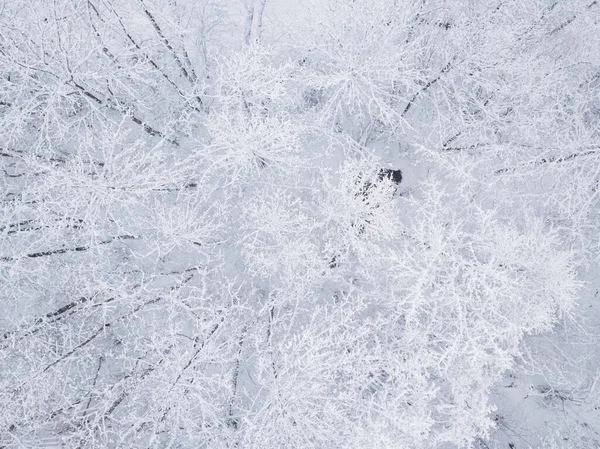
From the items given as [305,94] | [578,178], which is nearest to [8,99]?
[305,94]

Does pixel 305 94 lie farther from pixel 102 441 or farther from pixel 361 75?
pixel 102 441

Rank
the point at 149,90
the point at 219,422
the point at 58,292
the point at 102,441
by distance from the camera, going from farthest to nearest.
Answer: the point at 149,90
the point at 58,292
the point at 102,441
the point at 219,422

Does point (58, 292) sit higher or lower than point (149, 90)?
lower

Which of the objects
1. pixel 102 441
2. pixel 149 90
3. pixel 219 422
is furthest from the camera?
pixel 149 90

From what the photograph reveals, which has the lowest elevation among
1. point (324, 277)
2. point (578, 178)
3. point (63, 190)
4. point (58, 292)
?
point (58, 292)

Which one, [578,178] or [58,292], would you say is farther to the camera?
[58,292]

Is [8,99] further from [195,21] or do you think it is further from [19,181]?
[195,21]
